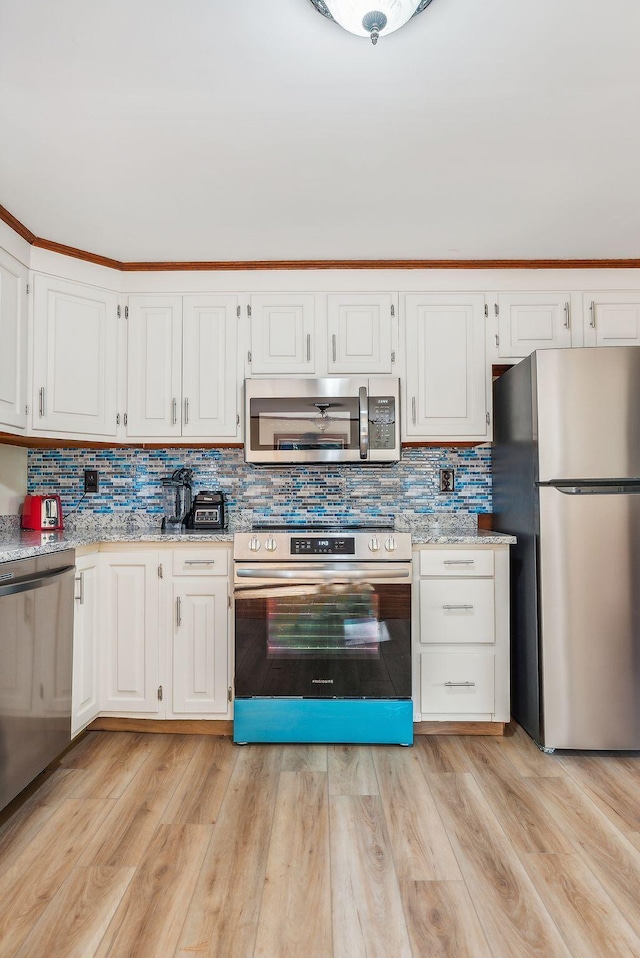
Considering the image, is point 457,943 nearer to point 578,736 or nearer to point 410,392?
point 578,736

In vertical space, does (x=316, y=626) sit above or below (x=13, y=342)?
below

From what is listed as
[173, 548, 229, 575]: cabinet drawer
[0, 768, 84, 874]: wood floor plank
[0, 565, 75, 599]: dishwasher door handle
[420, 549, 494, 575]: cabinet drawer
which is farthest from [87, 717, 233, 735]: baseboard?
[420, 549, 494, 575]: cabinet drawer

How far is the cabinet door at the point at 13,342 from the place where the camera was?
97.6 inches

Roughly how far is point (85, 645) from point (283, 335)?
180 cm

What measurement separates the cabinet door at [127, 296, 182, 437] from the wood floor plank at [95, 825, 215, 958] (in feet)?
6.08

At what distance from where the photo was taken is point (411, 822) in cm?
194

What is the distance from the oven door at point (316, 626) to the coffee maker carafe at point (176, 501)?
2.20ft

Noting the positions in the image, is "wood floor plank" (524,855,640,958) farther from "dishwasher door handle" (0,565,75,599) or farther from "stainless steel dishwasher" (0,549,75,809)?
"dishwasher door handle" (0,565,75,599)

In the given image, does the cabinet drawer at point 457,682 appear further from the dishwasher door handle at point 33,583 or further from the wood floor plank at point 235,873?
the dishwasher door handle at point 33,583

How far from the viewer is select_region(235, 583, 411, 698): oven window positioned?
→ 2553mm

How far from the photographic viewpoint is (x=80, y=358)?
2.85 m

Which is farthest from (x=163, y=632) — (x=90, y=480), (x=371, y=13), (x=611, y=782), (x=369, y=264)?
(x=371, y=13)

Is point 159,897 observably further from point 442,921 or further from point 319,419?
point 319,419

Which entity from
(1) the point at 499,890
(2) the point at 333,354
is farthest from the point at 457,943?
(2) the point at 333,354
